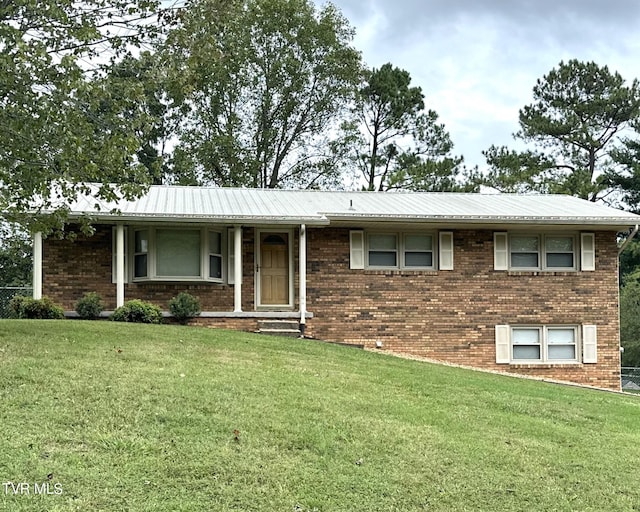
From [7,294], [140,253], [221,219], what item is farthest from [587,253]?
[7,294]

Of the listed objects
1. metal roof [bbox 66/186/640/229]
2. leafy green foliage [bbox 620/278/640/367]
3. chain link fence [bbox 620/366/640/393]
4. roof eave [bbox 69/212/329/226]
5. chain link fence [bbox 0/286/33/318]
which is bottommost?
chain link fence [bbox 620/366/640/393]

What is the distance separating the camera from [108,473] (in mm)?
5172

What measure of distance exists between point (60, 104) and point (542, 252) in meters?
11.2

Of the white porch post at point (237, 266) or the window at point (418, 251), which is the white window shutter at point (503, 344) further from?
the white porch post at point (237, 266)

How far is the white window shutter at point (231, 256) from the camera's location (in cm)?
1545

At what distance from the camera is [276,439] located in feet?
20.4

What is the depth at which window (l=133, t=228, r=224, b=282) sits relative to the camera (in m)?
15.1

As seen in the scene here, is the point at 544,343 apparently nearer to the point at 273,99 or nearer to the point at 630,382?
the point at 630,382

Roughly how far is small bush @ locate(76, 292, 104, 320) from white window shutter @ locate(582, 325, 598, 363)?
1062cm

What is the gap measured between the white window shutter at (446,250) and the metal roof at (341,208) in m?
0.51

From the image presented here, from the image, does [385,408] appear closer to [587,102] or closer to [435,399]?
[435,399]

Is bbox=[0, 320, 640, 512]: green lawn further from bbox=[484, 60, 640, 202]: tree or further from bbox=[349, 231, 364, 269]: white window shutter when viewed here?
bbox=[484, 60, 640, 202]: tree

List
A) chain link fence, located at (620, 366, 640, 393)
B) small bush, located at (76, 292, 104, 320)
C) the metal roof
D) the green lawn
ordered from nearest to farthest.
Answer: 1. the green lawn
2. small bush, located at (76, 292, 104, 320)
3. the metal roof
4. chain link fence, located at (620, 366, 640, 393)

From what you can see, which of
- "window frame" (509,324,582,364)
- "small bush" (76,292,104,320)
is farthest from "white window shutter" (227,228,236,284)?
"window frame" (509,324,582,364)
